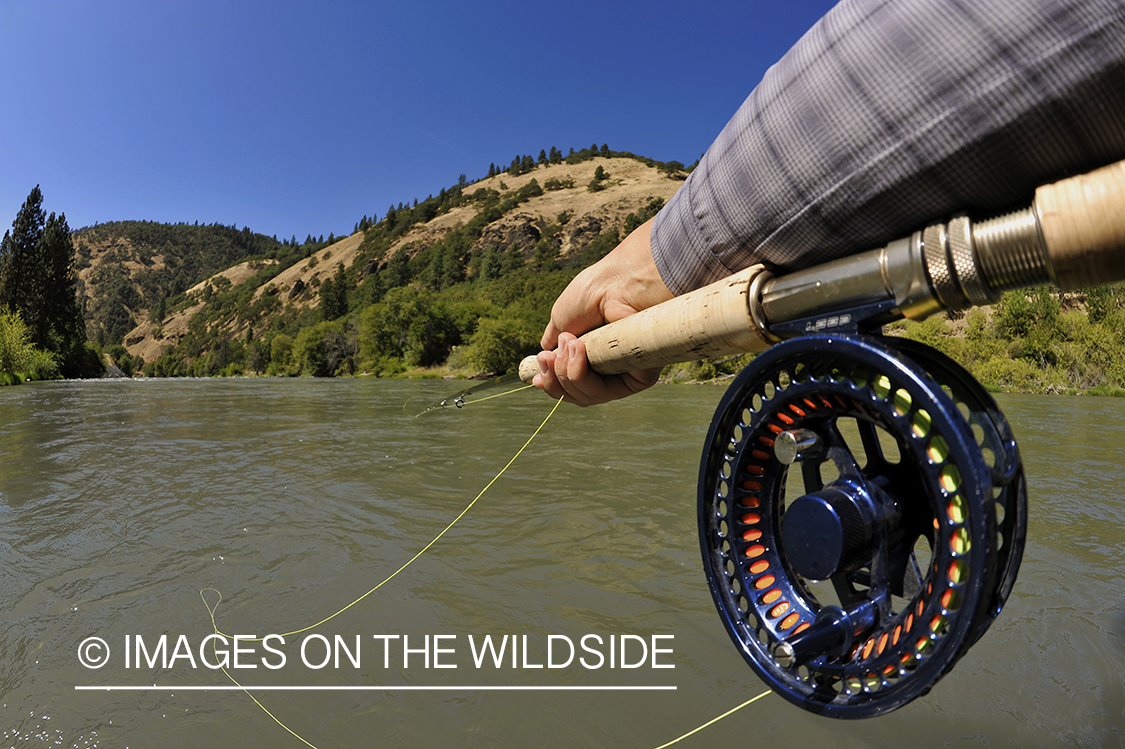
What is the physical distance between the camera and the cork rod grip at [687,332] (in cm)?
100

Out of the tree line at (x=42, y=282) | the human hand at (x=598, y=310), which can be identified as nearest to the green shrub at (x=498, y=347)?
the tree line at (x=42, y=282)

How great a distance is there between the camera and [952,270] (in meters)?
0.73

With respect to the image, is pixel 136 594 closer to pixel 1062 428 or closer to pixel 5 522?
pixel 5 522

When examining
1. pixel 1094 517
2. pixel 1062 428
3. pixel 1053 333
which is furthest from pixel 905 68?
pixel 1053 333

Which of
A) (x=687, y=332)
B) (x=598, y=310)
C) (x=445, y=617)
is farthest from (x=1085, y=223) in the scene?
(x=445, y=617)

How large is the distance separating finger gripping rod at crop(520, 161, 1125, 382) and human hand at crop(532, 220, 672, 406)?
1.25 feet

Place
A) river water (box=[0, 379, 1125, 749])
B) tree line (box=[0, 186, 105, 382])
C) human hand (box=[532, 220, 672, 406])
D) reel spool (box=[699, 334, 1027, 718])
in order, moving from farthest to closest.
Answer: tree line (box=[0, 186, 105, 382]) → river water (box=[0, 379, 1125, 749]) → human hand (box=[532, 220, 672, 406]) → reel spool (box=[699, 334, 1027, 718])

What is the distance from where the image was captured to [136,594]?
2.44 metres

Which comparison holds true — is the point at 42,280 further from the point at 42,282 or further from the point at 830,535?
the point at 830,535

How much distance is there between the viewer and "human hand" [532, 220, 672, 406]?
146 centimetres

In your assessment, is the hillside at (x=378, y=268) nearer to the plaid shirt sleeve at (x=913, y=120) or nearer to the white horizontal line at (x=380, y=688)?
the white horizontal line at (x=380, y=688)

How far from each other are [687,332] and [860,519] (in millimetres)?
460

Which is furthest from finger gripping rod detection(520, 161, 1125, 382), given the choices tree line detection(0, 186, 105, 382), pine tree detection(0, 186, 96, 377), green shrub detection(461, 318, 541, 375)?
pine tree detection(0, 186, 96, 377)

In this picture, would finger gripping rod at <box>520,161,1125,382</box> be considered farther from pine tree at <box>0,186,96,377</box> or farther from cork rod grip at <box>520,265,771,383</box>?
pine tree at <box>0,186,96,377</box>
